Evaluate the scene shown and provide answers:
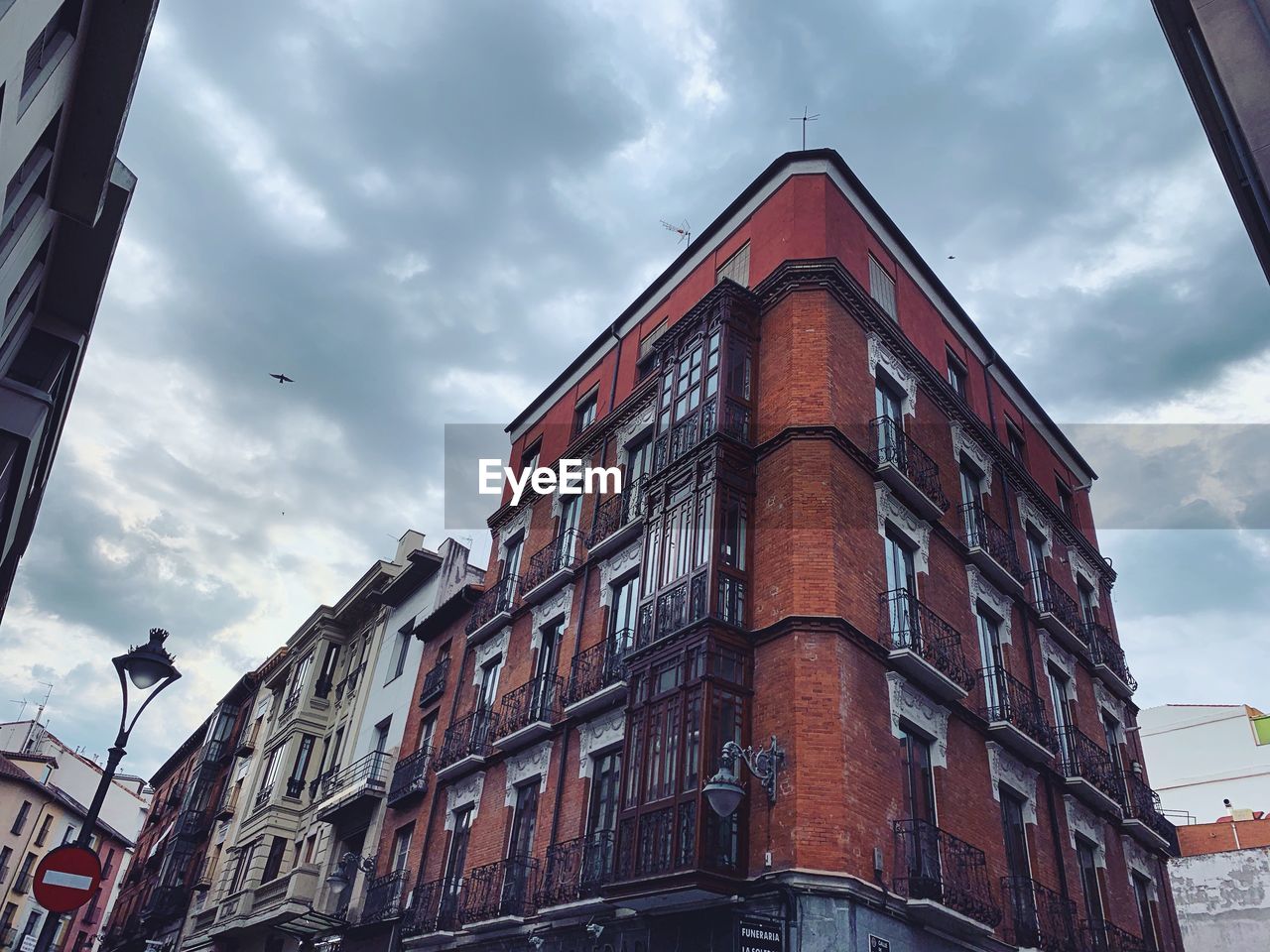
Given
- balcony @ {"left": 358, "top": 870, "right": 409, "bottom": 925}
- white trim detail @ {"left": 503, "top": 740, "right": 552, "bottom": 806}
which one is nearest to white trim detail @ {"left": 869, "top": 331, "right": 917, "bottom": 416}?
white trim detail @ {"left": 503, "top": 740, "right": 552, "bottom": 806}

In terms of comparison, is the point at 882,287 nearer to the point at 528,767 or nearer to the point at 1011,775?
the point at 1011,775

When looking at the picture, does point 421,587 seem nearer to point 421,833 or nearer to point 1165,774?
point 421,833

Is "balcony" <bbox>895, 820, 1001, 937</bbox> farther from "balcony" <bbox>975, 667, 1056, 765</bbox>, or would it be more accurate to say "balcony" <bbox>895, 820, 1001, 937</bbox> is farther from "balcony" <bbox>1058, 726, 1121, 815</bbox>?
"balcony" <bbox>1058, 726, 1121, 815</bbox>

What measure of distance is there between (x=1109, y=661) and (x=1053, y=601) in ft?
11.8

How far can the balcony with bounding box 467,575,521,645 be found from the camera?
23547 millimetres

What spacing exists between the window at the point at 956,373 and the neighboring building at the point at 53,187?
1778 centimetres

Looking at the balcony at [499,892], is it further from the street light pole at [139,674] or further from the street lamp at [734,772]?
the street light pole at [139,674]

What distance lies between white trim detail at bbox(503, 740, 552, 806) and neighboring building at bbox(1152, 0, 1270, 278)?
15566mm

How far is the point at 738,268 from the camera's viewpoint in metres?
21.4

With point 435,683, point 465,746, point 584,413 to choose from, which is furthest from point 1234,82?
point 435,683

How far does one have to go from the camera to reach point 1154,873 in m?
22.2

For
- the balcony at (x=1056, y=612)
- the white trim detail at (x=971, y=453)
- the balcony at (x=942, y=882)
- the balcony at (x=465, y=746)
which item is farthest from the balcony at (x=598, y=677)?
the balcony at (x=1056, y=612)

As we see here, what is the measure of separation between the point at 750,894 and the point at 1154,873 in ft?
48.1

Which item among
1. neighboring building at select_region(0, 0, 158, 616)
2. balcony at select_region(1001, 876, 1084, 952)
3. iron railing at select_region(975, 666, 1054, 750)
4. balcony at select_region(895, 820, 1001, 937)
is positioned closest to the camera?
neighboring building at select_region(0, 0, 158, 616)
